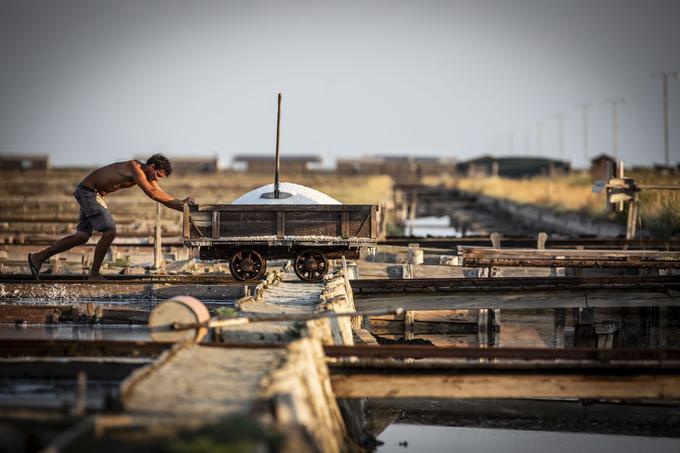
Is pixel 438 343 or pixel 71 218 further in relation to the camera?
pixel 71 218

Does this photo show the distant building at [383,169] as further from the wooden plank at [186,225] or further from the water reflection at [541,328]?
the wooden plank at [186,225]

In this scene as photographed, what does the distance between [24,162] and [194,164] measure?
19705 mm

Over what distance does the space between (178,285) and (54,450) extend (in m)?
10.4

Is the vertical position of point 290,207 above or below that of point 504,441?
above

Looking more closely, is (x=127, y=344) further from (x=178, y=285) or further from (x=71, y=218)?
(x=71, y=218)

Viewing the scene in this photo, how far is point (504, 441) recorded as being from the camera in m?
12.5

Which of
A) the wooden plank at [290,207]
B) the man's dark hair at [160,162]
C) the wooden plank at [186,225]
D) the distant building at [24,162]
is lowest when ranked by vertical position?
the wooden plank at [186,225]

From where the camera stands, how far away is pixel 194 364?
929 cm

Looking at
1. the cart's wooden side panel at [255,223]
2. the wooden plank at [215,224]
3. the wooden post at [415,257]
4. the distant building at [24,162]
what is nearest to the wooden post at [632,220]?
the wooden post at [415,257]

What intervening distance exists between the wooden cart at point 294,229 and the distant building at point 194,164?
113018 mm

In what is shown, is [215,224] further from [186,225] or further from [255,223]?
[255,223]

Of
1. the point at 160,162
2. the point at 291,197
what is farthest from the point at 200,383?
the point at 291,197

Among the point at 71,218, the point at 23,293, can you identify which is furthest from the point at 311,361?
the point at 71,218

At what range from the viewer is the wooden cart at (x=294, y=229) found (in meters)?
17.2
